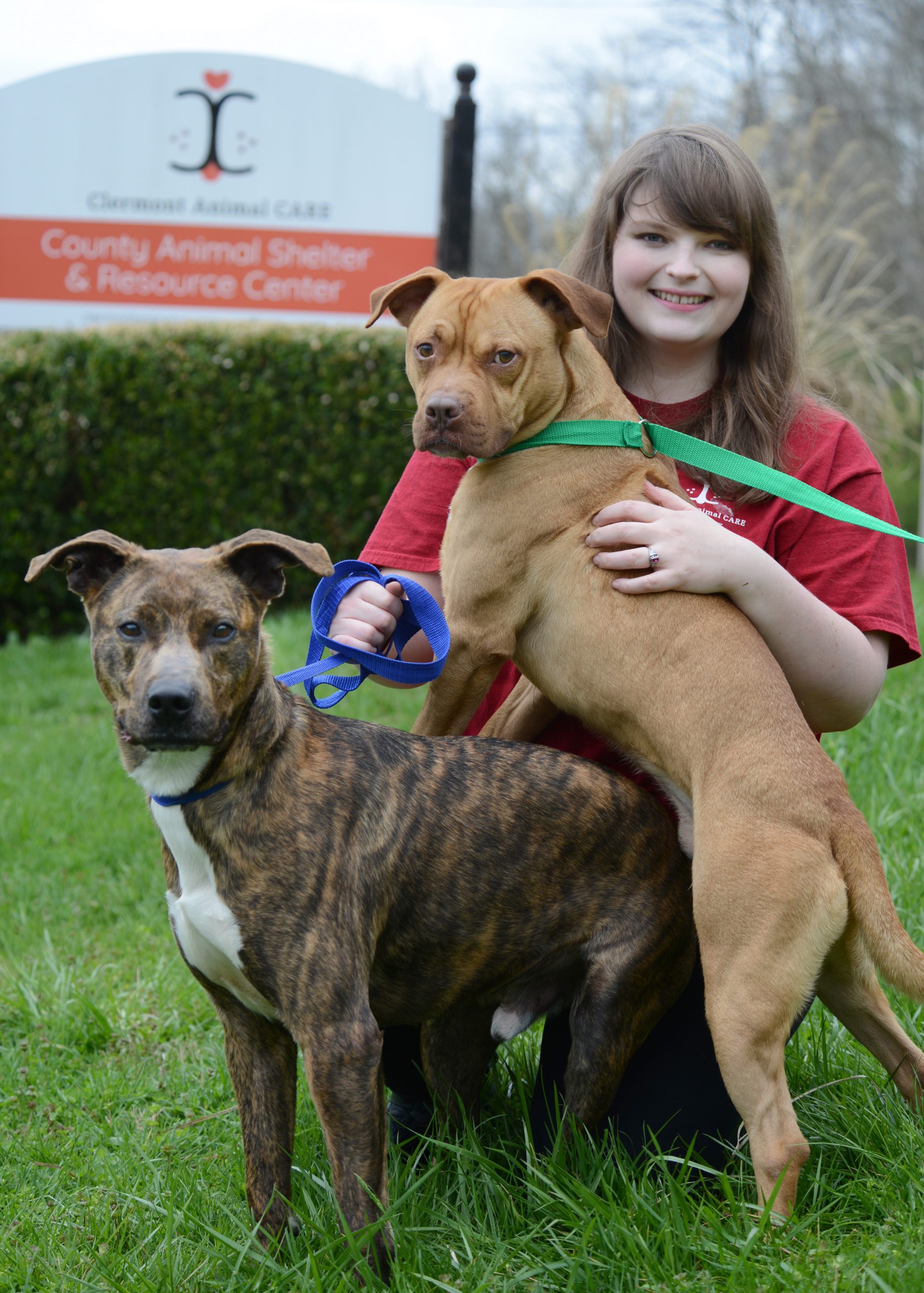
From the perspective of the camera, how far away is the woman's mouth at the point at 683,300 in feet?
9.72

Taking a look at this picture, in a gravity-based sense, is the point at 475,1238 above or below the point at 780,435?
below

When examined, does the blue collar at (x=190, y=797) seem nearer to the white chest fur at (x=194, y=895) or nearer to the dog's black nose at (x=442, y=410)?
the white chest fur at (x=194, y=895)

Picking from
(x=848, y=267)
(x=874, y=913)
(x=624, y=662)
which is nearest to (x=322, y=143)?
(x=848, y=267)

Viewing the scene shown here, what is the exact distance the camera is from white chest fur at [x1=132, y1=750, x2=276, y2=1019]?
7.06 ft

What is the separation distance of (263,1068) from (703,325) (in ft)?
6.86

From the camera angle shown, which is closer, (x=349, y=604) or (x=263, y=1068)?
(x=263, y=1068)

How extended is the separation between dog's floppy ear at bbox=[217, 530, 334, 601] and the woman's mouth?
123 centimetres

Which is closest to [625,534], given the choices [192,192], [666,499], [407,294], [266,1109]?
[666,499]

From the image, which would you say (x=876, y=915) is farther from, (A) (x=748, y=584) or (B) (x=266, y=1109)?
(B) (x=266, y=1109)

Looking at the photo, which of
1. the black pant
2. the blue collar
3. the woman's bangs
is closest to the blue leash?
the blue collar

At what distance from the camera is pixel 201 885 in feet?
7.18

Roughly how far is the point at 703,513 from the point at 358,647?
88cm

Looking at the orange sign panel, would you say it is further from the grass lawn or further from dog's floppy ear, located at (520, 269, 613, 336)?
dog's floppy ear, located at (520, 269, 613, 336)

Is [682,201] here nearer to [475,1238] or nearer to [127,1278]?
[475,1238]
